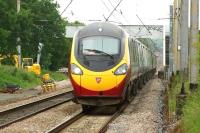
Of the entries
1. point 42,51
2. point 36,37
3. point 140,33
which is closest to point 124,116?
point 36,37

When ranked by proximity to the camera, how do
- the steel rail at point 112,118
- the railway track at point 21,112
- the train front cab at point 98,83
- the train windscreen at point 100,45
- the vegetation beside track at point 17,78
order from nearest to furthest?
the steel rail at point 112,118 < the railway track at point 21,112 < the train front cab at point 98,83 < the train windscreen at point 100,45 < the vegetation beside track at point 17,78

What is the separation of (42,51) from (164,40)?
82.3ft

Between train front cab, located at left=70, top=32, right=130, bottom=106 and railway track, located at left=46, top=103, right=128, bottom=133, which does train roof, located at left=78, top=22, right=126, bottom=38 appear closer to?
train front cab, located at left=70, top=32, right=130, bottom=106

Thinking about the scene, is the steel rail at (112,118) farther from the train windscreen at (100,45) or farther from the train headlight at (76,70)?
the train windscreen at (100,45)

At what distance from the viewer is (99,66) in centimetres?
1864

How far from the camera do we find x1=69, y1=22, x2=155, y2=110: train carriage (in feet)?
60.6

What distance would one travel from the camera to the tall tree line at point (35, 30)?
34.3 metres

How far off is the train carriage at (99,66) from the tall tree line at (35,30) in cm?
1392

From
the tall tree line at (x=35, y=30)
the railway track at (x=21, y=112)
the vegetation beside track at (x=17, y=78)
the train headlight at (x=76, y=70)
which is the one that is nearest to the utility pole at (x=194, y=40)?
the train headlight at (x=76, y=70)

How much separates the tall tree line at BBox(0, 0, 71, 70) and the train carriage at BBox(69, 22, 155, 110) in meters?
13.9

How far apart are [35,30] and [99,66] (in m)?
32.9

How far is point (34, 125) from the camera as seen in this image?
52.4ft

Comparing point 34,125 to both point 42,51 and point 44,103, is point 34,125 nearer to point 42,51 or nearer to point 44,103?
point 44,103

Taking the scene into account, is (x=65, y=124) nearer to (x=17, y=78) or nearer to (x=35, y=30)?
(x=17, y=78)
